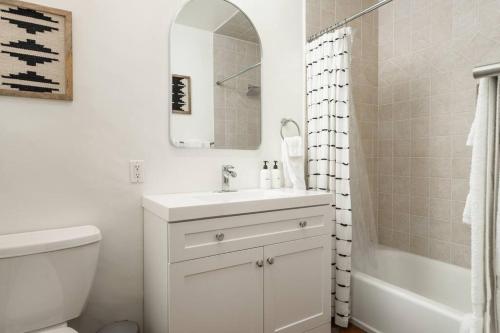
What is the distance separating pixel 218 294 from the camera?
4.32ft

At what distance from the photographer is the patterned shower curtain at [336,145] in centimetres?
188

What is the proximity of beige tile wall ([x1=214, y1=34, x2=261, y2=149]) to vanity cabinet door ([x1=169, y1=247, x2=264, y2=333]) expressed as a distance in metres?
0.77

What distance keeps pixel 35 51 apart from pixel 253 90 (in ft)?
3.90

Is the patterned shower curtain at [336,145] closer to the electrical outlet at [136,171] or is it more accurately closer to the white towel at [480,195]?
the white towel at [480,195]

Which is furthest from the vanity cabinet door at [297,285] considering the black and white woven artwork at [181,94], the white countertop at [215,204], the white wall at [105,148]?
the black and white woven artwork at [181,94]

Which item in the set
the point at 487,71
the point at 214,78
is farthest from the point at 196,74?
the point at 487,71

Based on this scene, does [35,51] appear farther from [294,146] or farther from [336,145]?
[336,145]

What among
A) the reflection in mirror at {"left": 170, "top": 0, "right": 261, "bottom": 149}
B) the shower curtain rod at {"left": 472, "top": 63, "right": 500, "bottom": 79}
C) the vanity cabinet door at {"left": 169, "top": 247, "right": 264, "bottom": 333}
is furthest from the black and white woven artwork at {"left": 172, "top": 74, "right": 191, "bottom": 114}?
the shower curtain rod at {"left": 472, "top": 63, "right": 500, "bottom": 79}

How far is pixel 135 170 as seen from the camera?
A: 5.17 feet

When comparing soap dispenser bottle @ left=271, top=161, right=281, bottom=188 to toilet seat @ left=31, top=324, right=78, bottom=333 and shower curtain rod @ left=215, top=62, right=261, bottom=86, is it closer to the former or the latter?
shower curtain rod @ left=215, top=62, right=261, bottom=86

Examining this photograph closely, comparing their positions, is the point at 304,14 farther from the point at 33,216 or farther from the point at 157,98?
the point at 33,216

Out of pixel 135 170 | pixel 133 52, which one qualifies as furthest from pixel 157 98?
pixel 135 170

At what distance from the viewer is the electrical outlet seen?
1.57 m

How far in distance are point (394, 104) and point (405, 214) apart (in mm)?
937
